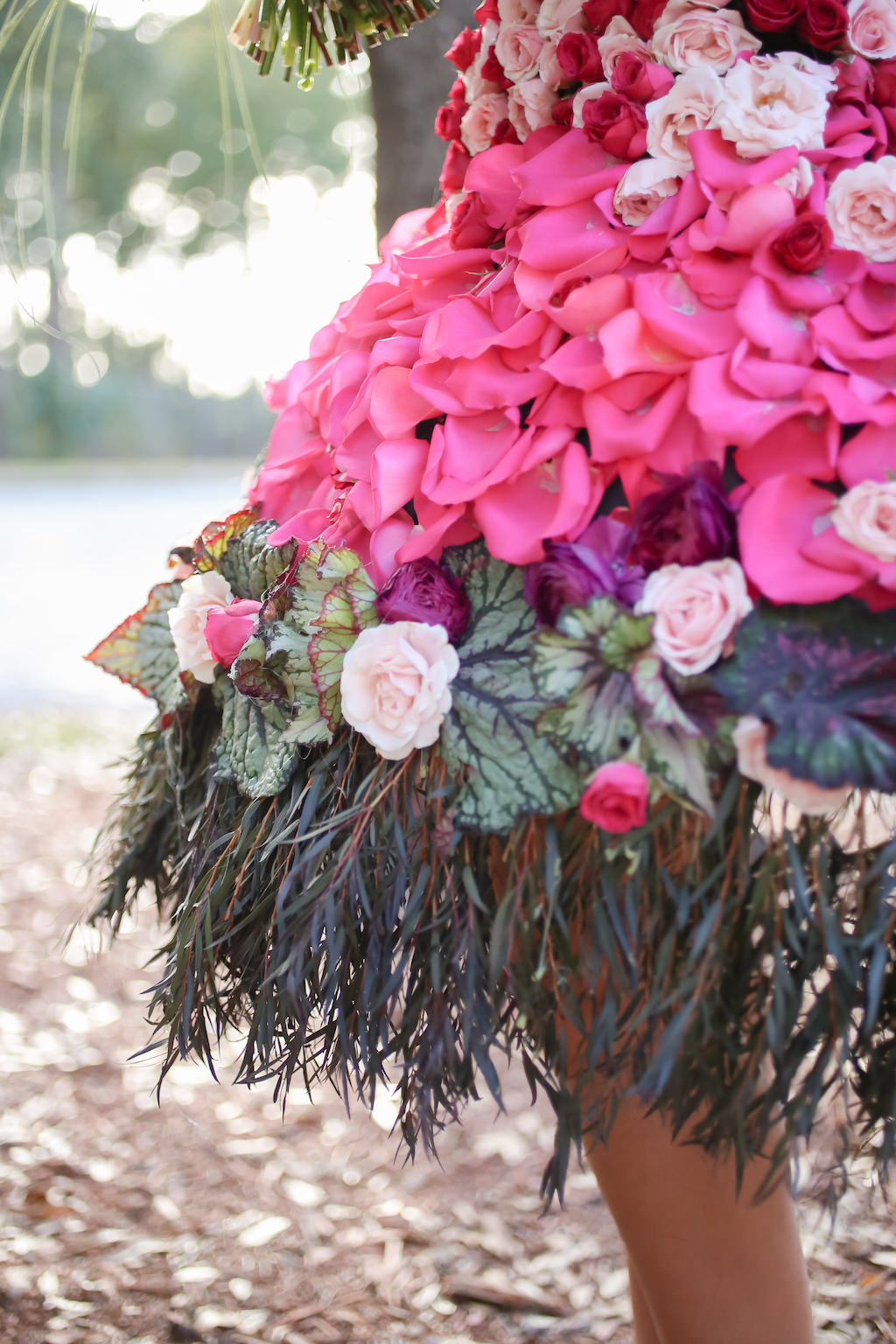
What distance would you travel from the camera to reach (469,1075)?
29.4 inches

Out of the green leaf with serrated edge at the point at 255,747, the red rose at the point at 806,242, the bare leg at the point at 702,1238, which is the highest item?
the red rose at the point at 806,242

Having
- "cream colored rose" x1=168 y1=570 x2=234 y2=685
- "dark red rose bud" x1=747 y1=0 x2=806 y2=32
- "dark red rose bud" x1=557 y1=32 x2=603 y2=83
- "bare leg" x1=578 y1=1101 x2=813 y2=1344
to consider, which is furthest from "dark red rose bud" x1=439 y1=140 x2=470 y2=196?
"bare leg" x1=578 y1=1101 x2=813 y2=1344

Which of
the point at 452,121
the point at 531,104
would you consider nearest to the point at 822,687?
the point at 531,104

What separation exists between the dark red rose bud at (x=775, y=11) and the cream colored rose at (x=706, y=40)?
0.01m

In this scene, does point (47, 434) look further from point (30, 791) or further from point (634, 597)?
point (634, 597)

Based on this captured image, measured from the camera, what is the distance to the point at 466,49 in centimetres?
98

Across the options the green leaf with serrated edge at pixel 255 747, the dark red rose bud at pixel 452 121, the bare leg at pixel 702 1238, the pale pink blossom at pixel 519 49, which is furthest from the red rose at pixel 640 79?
the bare leg at pixel 702 1238

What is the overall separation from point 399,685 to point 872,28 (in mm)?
575

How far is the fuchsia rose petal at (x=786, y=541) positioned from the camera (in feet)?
2.15

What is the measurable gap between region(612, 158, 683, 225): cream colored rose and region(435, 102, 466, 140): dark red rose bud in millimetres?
264

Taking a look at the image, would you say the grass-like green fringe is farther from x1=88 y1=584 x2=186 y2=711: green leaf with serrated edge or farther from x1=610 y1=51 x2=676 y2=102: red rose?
x1=610 y1=51 x2=676 y2=102: red rose

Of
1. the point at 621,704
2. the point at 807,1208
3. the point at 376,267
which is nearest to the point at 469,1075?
the point at 621,704

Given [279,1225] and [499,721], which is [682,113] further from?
[279,1225]

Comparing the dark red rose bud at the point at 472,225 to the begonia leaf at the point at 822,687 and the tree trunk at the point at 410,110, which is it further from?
the tree trunk at the point at 410,110
